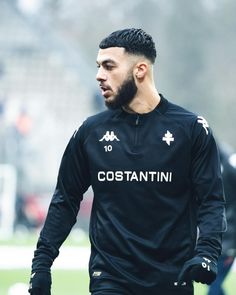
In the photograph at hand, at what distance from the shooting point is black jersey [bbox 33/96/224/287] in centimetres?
661

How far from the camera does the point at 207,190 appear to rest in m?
6.62

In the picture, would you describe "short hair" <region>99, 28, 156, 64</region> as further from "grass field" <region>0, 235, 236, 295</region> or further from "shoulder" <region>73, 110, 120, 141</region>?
"grass field" <region>0, 235, 236, 295</region>

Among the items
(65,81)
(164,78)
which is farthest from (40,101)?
(164,78)

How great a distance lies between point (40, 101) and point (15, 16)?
4018 mm

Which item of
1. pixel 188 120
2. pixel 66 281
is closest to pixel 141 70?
pixel 188 120

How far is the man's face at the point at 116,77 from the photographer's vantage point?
679cm

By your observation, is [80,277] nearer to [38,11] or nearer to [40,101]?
[40,101]

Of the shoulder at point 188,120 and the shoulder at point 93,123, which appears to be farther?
the shoulder at point 93,123

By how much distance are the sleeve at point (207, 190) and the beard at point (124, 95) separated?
40 centimetres

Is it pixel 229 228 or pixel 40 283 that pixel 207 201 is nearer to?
pixel 40 283

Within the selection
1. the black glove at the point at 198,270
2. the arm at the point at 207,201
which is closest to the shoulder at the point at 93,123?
the arm at the point at 207,201

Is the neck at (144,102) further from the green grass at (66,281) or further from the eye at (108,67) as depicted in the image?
the green grass at (66,281)

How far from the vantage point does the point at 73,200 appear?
6957 millimetres

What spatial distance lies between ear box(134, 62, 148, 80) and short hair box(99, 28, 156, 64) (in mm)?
59
